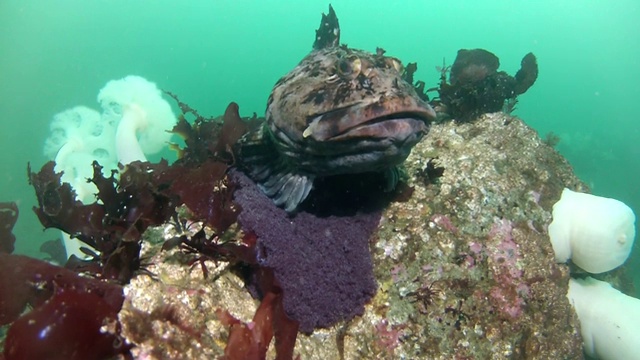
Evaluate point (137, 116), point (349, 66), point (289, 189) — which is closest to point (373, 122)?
point (349, 66)

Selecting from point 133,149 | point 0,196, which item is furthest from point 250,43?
point 133,149

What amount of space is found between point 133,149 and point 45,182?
4896 mm

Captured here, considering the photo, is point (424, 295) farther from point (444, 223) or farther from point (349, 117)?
point (349, 117)

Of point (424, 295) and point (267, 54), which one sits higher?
point (267, 54)

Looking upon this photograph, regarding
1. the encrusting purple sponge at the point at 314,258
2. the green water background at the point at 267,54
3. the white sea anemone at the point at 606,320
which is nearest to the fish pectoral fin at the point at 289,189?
the encrusting purple sponge at the point at 314,258

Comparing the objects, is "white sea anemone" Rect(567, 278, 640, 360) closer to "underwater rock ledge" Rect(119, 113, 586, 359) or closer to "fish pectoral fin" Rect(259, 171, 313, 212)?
"underwater rock ledge" Rect(119, 113, 586, 359)

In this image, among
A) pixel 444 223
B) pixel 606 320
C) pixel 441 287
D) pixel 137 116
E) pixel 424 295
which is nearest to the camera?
pixel 424 295

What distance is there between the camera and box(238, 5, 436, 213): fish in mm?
3127

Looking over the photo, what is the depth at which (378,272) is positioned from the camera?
139 inches

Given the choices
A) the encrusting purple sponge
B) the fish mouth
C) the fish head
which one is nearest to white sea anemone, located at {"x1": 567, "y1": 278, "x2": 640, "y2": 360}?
the encrusting purple sponge

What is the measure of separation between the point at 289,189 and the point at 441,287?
169 centimetres

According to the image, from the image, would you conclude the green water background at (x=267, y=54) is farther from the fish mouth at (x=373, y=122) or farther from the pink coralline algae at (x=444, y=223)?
the fish mouth at (x=373, y=122)

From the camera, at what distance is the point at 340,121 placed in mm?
3131

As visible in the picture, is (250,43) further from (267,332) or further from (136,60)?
(267,332)
